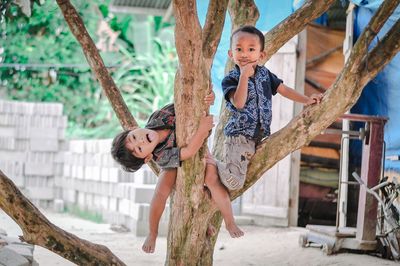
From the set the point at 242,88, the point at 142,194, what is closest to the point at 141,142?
the point at 242,88

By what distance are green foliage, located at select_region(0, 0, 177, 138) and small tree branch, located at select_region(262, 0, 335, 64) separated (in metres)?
7.44

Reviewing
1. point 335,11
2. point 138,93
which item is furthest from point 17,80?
point 335,11

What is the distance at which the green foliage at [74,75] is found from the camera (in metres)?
11.4

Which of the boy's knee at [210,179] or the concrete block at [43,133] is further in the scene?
the concrete block at [43,133]

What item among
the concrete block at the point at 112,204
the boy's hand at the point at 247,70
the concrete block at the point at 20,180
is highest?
the boy's hand at the point at 247,70

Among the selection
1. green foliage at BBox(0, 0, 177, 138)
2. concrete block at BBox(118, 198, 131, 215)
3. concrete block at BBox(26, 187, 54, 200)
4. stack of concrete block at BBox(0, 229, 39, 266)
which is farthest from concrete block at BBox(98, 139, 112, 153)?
stack of concrete block at BBox(0, 229, 39, 266)

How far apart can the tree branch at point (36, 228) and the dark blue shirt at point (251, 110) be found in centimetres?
96

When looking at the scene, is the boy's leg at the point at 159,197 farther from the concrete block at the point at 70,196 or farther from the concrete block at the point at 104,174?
the concrete block at the point at 70,196

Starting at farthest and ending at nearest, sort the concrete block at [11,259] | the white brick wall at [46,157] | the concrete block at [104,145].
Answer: the white brick wall at [46,157] < the concrete block at [104,145] < the concrete block at [11,259]

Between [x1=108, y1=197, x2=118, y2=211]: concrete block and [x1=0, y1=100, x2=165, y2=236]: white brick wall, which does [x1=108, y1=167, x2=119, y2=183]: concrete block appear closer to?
[x1=108, y1=197, x2=118, y2=211]: concrete block

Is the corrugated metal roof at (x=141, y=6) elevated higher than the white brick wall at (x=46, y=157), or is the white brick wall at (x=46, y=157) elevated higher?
the corrugated metal roof at (x=141, y=6)

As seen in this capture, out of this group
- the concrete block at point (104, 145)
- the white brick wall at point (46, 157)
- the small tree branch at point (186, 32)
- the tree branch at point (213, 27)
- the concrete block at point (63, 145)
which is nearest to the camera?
the small tree branch at point (186, 32)

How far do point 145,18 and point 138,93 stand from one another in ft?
6.69

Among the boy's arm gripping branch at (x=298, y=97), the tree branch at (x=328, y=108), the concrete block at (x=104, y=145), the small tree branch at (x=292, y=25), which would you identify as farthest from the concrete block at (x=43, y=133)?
the tree branch at (x=328, y=108)
